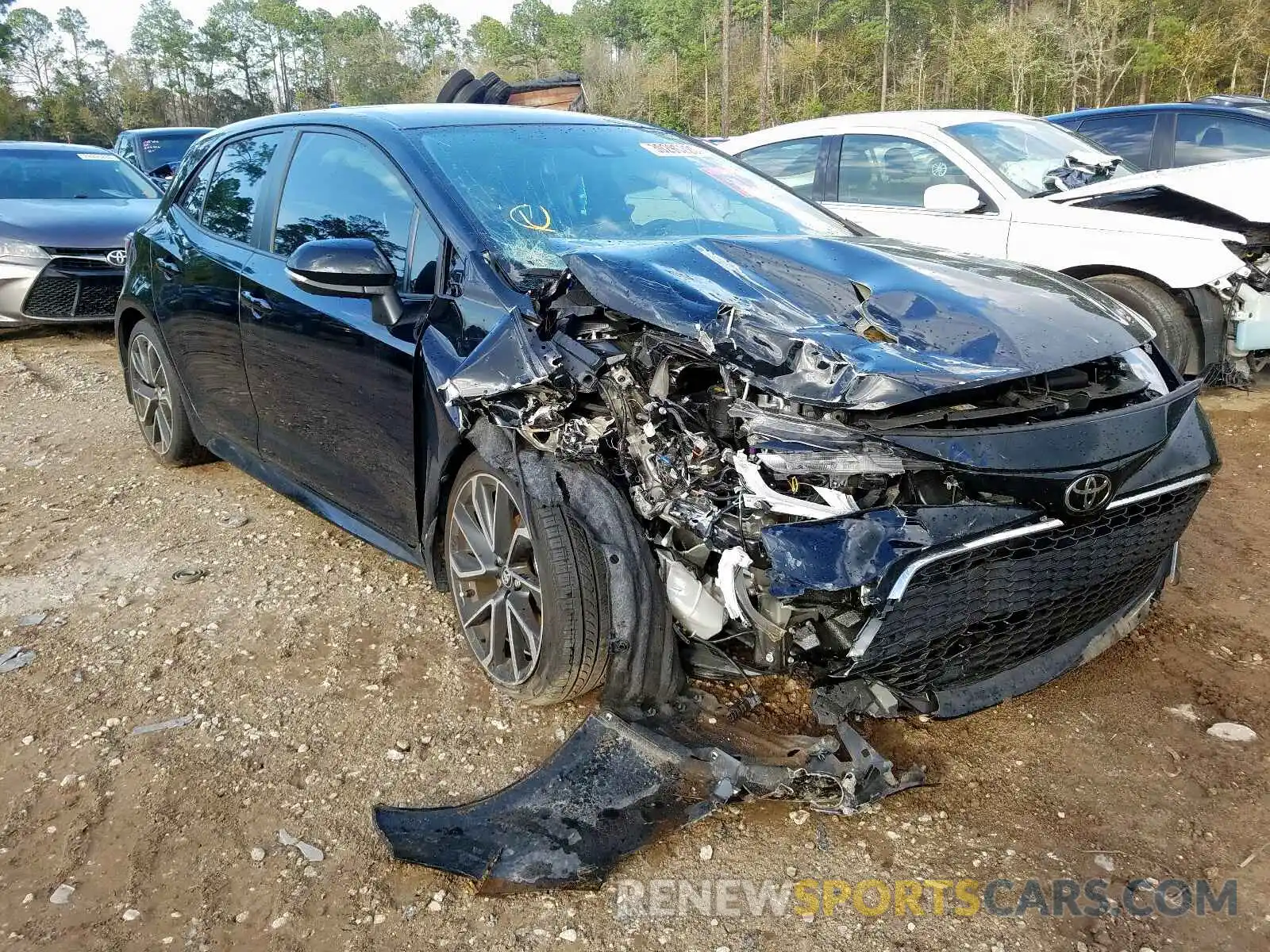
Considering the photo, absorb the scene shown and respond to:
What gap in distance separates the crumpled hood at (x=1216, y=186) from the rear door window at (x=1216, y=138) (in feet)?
5.34

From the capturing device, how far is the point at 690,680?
2725 mm

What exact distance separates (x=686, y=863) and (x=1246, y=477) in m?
3.78

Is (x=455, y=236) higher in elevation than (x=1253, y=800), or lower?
higher

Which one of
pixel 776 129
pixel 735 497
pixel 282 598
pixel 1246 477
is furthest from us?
pixel 776 129

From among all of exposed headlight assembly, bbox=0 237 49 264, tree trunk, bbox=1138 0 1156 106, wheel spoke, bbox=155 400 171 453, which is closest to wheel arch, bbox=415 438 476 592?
wheel spoke, bbox=155 400 171 453

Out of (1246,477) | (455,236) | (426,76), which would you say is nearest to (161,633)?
(455,236)

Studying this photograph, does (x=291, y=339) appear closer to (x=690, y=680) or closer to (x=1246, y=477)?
(x=690, y=680)

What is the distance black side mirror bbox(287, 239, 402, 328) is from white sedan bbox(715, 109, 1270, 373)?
349cm

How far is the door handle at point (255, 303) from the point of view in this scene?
3.55 m

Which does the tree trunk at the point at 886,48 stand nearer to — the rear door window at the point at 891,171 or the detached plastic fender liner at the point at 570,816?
the rear door window at the point at 891,171

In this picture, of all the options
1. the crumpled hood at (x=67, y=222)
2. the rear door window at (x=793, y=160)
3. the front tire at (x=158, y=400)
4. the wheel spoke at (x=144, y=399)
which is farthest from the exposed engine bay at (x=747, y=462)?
the crumpled hood at (x=67, y=222)

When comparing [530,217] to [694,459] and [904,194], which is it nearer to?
[694,459]

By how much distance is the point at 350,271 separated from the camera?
2.85 metres

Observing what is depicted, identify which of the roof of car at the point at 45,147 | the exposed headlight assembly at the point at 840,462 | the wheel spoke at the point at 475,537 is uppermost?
the roof of car at the point at 45,147
